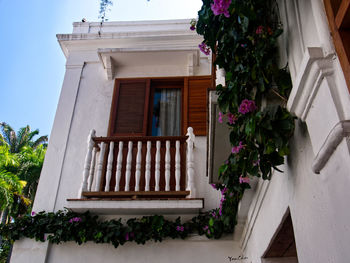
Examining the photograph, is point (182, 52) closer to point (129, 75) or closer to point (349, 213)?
point (129, 75)

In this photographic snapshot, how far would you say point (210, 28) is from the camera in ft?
10.3

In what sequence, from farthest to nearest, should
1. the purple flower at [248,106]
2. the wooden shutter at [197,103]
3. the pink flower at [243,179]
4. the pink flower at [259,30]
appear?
the wooden shutter at [197,103], the pink flower at [243,179], the pink flower at [259,30], the purple flower at [248,106]

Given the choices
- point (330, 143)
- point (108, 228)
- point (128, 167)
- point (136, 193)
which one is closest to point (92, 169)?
point (128, 167)

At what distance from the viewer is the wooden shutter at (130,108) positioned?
6887 mm

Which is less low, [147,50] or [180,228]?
[147,50]

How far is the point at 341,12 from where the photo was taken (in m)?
1.60

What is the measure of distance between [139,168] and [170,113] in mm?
1754

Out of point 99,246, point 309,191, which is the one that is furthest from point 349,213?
point 99,246

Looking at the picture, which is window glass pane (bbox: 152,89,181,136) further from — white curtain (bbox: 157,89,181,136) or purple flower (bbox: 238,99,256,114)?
purple flower (bbox: 238,99,256,114)

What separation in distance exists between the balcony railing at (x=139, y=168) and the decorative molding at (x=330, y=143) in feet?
13.0

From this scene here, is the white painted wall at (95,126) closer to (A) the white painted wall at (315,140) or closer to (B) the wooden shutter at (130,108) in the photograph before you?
(B) the wooden shutter at (130,108)

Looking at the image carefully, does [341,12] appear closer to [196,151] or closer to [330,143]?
[330,143]

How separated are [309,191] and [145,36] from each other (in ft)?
21.1

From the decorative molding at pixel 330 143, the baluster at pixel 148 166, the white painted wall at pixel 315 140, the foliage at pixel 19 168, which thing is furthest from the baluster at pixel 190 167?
the foliage at pixel 19 168
